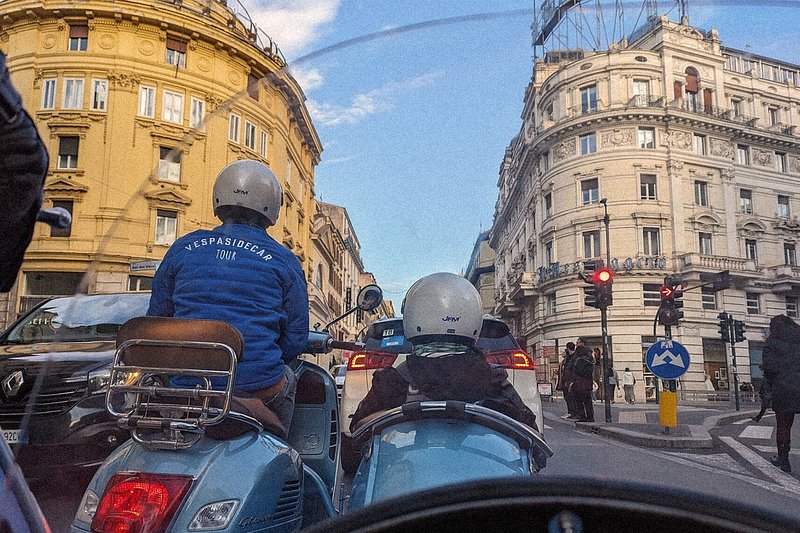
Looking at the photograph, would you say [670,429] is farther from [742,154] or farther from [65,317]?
[65,317]

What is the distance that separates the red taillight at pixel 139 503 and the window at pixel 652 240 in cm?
95

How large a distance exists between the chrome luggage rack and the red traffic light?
691 millimetres

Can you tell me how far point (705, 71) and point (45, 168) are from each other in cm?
81

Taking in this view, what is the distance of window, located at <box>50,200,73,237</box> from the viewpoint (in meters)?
0.73

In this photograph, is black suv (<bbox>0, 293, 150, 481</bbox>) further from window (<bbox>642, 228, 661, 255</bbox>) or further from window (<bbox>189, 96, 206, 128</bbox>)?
window (<bbox>642, 228, 661, 255</bbox>)

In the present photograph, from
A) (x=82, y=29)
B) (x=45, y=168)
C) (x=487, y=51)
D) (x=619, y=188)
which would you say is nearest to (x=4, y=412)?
(x=45, y=168)

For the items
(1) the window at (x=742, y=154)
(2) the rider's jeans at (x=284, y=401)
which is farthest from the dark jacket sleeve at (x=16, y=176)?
(2) the rider's jeans at (x=284, y=401)

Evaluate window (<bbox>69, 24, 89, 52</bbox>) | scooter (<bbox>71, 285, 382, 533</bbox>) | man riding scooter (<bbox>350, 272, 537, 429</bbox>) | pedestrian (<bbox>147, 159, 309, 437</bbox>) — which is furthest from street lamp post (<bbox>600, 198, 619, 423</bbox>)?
window (<bbox>69, 24, 89, 52</bbox>)

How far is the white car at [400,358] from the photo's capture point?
136cm

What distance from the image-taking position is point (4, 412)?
2.69 feet

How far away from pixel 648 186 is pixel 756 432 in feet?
1.11

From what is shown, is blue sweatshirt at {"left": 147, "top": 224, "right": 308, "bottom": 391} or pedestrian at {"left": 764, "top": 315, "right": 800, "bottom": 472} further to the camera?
blue sweatshirt at {"left": 147, "top": 224, "right": 308, "bottom": 391}

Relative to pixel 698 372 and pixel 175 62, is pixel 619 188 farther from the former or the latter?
pixel 175 62

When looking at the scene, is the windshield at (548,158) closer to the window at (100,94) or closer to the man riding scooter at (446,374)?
the window at (100,94)
